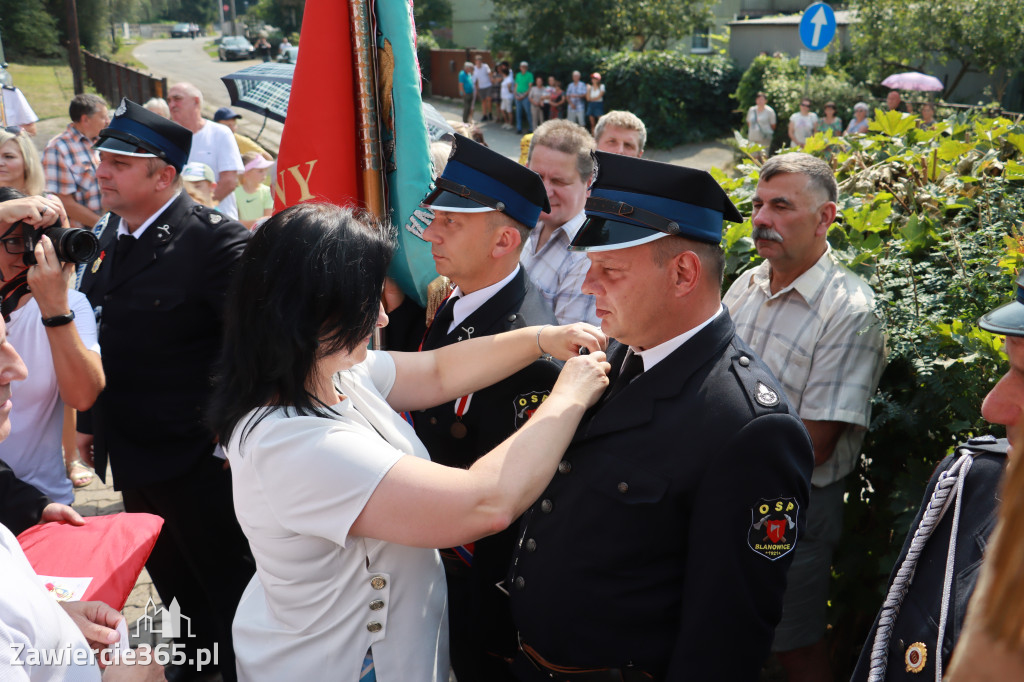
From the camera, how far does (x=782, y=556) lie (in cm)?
193

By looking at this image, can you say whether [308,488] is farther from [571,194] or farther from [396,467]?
[571,194]

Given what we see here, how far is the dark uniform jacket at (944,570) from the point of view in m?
→ 1.63

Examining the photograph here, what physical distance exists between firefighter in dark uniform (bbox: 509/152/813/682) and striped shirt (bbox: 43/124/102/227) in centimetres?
718

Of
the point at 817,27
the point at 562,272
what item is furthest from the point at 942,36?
the point at 562,272

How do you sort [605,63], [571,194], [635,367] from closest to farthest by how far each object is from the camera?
[635,367], [571,194], [605,63]

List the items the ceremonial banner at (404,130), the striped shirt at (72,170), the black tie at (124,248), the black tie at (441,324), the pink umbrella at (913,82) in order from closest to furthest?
the ceremonial banner at (404,130), the black tie at (441,324), the black tie at (124,248), the striped shirt at (72,170), the pink umbrella at (913,82)

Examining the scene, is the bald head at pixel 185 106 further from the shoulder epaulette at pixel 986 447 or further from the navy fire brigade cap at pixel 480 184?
the shoulder epaulette at pixel 986 447

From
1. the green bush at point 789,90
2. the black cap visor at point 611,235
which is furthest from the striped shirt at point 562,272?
Result: the green bush at point 789,90

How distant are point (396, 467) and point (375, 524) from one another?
135 mm

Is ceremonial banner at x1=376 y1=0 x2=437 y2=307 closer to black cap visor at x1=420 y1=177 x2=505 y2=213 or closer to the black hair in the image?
black cap visor at x1=420 y1=177 x2=505 y2=213

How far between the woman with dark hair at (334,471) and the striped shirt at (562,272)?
1708mm

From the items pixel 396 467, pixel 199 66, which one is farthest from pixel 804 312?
pixel 199 66

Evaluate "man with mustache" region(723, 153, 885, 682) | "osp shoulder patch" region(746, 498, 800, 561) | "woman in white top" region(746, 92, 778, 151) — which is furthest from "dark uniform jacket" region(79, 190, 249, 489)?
"woman in white top" region(746, 92, 778, 151)

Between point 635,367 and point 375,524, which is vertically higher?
point 635,367
